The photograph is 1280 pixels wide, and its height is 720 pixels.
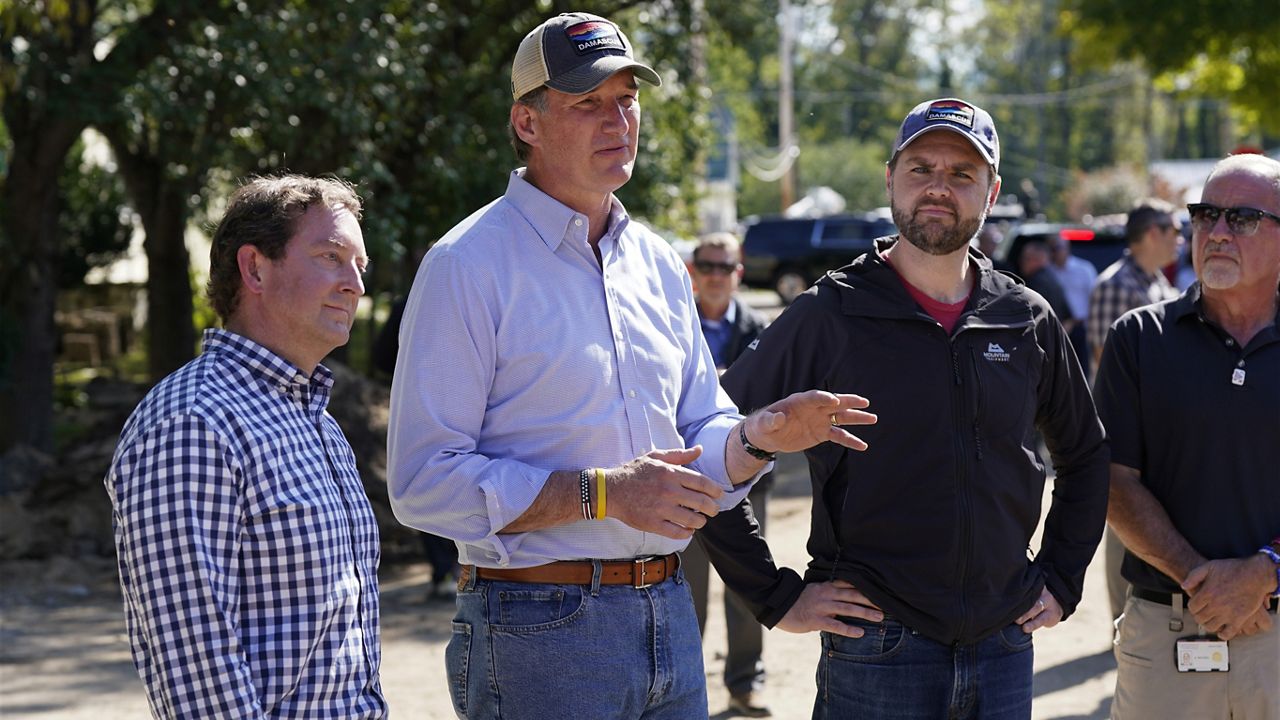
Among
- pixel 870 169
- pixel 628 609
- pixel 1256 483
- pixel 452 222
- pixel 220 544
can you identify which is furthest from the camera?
pixel 870 169

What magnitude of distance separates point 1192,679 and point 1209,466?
60 cm

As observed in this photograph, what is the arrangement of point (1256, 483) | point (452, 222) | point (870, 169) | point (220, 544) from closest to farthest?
point (220, 544)
point (1256, 483)
point (452, 222)
point (870, 169)

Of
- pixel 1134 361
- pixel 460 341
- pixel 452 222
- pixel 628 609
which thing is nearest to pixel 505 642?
pixel 628 609

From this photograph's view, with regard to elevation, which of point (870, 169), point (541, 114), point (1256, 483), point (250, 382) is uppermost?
point (870, 169)

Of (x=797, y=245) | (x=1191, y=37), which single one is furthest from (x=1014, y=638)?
(x=797, y=245)

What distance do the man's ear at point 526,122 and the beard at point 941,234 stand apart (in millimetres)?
941

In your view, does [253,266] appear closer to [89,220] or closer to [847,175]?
[89,220]

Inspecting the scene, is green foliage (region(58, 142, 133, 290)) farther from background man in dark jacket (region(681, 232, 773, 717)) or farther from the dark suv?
the dark suv

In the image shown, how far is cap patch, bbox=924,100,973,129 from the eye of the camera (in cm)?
339

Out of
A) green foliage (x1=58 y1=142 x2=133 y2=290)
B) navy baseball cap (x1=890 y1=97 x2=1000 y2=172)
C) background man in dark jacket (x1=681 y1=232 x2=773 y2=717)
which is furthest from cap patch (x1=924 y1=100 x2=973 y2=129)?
green foliage (x1=58 y1=142 x2=133 y2=290)

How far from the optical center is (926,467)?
10.7 feet

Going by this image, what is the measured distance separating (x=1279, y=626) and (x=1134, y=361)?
0.84m

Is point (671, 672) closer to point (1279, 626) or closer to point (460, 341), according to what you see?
point (460, 341)

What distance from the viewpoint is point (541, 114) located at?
3.00 meters
